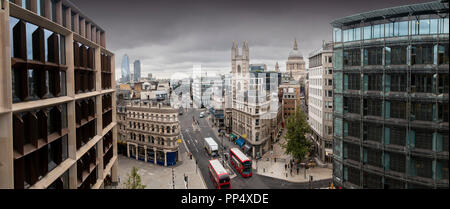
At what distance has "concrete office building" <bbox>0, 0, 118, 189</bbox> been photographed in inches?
410

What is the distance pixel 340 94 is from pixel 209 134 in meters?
55.5

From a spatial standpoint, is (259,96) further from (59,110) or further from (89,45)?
(59,110)

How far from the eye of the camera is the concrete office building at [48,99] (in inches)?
410

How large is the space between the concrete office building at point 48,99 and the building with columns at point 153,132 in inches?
920

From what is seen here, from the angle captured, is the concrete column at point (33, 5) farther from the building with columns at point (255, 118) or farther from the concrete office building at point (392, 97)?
the building with columns at point (255, 118)

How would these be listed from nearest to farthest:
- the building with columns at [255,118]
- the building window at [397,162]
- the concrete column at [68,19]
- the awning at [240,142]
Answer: the building window at [397,162] < the concrete column at [68,19] < the building with columns at [255,118] < the awning at [240,142]

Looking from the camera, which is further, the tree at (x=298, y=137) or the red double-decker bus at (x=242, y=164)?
the tree at (x=298, y=137)

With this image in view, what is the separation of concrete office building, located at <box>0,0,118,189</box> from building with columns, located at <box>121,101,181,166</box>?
23.4 metres

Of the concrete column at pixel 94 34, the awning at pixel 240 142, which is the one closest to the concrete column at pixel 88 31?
the concrete column at pixel 94 34

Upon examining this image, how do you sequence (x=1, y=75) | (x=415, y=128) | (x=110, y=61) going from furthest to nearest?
(x=110, y=61) → (x=415, y=128) → (x=1, y=75)

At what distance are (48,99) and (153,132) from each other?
36199 mm

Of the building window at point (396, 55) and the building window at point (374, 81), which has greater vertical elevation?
the building window at point (396, 55)

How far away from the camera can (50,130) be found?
590 inches
